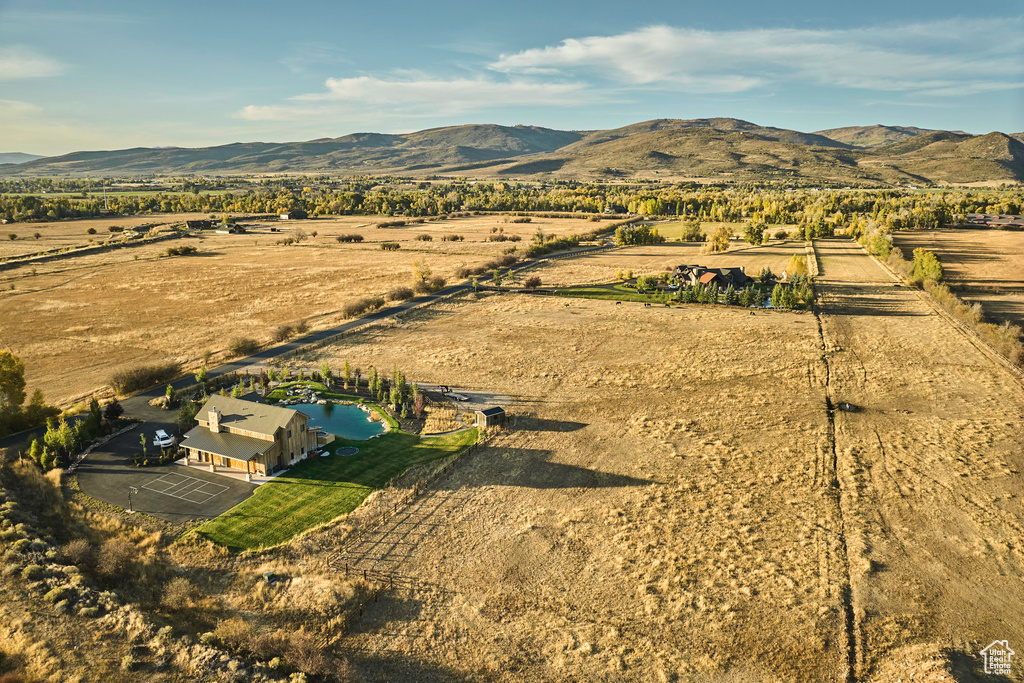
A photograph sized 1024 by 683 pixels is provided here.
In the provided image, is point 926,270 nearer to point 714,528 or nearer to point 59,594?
point 714,528

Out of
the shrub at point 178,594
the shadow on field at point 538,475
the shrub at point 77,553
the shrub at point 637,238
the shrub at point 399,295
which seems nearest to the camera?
the shrub at point 178,594

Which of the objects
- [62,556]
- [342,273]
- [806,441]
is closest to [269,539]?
[62,556]

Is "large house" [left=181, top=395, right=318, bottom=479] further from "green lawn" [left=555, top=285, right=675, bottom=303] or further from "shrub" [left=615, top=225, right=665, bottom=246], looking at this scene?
"shrub" [left=615, top=225, right=665, bottom=246]

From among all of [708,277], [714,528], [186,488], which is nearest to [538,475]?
[714,528]

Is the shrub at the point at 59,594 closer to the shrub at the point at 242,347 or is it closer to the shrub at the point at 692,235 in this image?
the shrub at the point at 242,347

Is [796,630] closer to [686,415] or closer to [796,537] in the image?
[796,537]

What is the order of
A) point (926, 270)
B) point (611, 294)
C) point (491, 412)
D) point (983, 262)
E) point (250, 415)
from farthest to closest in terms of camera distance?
point (983, 262), point (926, 270), point (611, 294), point (491, 412), point (250, 415)
